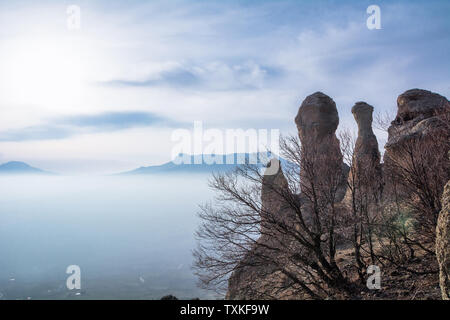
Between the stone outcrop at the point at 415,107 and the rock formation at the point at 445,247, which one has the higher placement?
the stone outcrop at the point at 415,107

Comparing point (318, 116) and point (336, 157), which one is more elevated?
point (318, 116)

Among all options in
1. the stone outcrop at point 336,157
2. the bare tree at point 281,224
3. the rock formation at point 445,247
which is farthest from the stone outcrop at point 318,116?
the rock formation at point 445,247

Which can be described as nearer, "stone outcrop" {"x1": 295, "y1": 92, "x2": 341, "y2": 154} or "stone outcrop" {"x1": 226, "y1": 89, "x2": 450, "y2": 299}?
"stone outcrop" {"x1": 226, "y1": 89, "x2": 450, "y2": 299}

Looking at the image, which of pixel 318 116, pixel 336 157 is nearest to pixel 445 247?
pixel 336 157

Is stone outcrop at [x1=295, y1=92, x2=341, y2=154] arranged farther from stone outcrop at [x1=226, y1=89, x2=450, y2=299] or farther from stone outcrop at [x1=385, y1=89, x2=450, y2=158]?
stone outcrop at [x1=385, y1=89, x2=450, y2=158]

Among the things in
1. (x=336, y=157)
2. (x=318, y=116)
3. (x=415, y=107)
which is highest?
(x=318, y=116)

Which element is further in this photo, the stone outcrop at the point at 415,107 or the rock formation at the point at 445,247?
the stone outcrop at the point at 415,107

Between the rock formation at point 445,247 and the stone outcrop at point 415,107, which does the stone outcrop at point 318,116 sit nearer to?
the stone outcrop at point 415,107

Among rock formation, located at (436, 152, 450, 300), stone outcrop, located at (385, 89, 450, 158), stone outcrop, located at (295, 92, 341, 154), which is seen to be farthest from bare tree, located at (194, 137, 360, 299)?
stone outcrop, located at (295, 92, 341, 154)

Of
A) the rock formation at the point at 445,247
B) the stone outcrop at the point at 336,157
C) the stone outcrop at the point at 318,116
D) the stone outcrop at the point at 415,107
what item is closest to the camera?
the rock formation at the point at 445,247

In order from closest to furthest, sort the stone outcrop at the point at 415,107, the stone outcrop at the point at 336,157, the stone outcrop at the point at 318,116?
the stone outcrop at the point at 336,157 → the stone outcrop at the point at 415,107 → the stone outcrop at the point at 318,116

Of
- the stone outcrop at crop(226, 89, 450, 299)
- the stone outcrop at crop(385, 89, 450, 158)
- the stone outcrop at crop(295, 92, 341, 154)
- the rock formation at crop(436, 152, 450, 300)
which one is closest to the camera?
the rock formation at crop(436, 152, 450, 300)

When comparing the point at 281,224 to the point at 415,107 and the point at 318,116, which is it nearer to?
the point at 415,107

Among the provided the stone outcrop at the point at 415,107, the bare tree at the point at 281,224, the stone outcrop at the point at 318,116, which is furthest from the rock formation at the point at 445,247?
the stone outcrop at the point at 318,116
